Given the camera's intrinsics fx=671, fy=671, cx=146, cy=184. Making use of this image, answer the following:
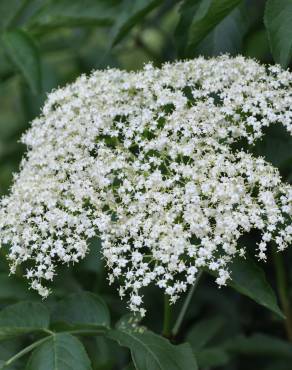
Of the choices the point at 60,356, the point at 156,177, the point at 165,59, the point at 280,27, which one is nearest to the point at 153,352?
the point at 60,356

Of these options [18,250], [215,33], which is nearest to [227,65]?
[215,33]

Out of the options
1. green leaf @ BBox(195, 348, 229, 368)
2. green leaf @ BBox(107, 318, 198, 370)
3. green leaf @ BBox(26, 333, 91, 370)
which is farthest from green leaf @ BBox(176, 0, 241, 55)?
green leaf @ BBox(195, 348, 229, 368)

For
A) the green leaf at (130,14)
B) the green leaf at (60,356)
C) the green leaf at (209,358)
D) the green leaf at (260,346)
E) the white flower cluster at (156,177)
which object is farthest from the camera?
the green leaf at (260,346)

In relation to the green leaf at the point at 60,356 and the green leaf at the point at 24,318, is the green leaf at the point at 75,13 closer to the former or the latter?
the green leaf at the point at 24,318

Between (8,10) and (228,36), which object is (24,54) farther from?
(228,36)

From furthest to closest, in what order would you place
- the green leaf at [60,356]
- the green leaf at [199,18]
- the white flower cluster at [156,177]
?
1. the green leaf at [199,18]
2. the white flower cluster at [156,177]
3. the green leaf at [60,356]

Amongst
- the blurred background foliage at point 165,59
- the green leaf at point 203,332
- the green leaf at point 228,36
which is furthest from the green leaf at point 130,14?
the green leaf at point 203,332

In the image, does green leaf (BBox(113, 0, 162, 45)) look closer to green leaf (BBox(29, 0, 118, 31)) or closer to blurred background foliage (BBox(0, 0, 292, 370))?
blurred background foliage (BBox(0, 0, 292, 370))
